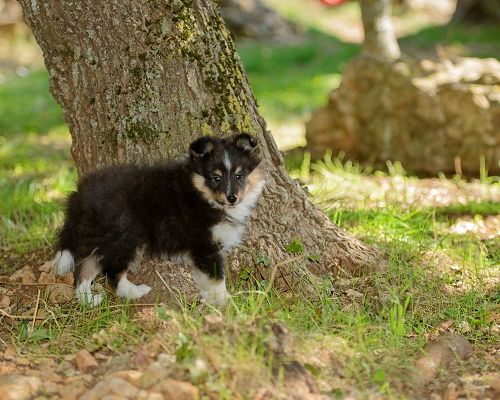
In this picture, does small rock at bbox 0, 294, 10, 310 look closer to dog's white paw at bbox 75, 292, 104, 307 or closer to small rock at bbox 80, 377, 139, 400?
dog's white paw at bbox 75, 292, 104, 307

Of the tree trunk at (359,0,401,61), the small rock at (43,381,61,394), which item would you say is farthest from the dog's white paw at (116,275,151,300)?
the tree trunk at (359,0,401,61)

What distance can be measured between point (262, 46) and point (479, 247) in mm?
12815

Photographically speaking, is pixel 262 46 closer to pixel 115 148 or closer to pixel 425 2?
pixel 425 2

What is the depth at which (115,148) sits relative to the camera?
16.7 ft

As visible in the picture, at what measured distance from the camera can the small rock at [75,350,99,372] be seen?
3.89 metres

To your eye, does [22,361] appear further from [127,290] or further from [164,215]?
[164,215]

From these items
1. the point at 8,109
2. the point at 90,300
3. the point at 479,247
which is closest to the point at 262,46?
the point at 8,109

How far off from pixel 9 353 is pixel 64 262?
2.74ft

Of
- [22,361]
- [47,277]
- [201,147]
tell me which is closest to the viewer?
[22,361]

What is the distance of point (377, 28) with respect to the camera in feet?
34.6

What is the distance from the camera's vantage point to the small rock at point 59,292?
492 centimetres

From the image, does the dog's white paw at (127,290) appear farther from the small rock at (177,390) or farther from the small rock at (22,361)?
the small rock at (177,390)

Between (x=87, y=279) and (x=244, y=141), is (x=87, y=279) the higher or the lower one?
the lower one

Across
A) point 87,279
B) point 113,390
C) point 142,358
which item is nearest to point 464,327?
point 142,358
